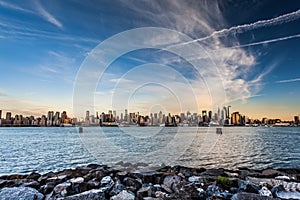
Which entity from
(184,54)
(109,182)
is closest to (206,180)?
(109,182)

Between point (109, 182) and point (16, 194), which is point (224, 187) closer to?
point (109, 182)

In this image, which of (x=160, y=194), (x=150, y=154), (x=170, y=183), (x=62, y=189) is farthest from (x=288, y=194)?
(x=150, y=154)

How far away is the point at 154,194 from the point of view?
22.6 ft

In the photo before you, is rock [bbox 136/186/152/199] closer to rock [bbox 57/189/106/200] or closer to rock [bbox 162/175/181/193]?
rock [bbox 162/175/181/193]

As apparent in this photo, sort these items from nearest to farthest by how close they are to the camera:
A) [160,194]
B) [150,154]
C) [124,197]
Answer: [124,197] → [160,194] → [150,154]

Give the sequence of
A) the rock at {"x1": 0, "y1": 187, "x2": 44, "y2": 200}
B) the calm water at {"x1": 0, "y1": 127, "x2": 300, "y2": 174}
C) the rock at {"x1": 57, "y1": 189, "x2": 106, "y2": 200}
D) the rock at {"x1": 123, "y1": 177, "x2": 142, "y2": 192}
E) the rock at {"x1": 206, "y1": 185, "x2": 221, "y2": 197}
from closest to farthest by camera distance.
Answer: the rock at {"x1": 57, "y1": 189, "x2": 106, "y2": 200}
the rock at {"x1": 0, "y1": 187, "x2": 44, "y2": 200}
the rock at {"x1": 206, "y1": 185, "x2": 221, "y2": 197}
the rock at {"x1": 123, "y1": 177, "x2": 142, "y2": 192}
the calm water at {"x1": 0, "y1": 127, "x2": 300, "y2": 174}

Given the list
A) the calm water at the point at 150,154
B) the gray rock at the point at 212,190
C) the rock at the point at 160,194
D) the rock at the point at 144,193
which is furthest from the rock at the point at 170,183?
the calm water at the point at 150,154

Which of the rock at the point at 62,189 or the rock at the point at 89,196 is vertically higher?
the rock at the point at 89,196

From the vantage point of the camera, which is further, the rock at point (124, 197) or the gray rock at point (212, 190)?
the gray rock at point (212, 190)

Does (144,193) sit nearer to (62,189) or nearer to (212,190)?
(212,190)

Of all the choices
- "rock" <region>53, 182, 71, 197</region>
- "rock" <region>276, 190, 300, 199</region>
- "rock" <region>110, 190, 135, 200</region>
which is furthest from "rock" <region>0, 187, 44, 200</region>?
"rock" <region>276, 190, 300, 199</region>

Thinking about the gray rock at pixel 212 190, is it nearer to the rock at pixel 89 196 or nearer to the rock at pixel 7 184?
the rock at pixel 89 196

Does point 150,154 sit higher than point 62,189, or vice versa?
point 62,189

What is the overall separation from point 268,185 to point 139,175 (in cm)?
471
